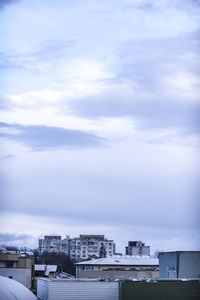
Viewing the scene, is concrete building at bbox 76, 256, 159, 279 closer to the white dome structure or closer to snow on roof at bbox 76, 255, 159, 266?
snow on roof at bbox 76, 255, 159, 266

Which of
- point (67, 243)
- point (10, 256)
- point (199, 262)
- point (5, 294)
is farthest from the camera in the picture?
point (67, 243)

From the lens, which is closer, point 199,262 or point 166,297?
point 166,297

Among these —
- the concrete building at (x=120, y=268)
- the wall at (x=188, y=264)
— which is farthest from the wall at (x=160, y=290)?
the concrete building at (x=120, y=268)

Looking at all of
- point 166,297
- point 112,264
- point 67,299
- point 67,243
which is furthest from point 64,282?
point 67,243

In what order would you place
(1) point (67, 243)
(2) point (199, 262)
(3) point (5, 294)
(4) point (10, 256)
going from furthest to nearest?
1. (1) point (67, 243)
2. (4) point (10, 256)
3. (2) point (199, 262)
4. (3) point (5, 294)

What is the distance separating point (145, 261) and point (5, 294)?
2258 cm

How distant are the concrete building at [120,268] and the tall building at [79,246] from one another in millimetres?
55001

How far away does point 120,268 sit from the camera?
3369 cm

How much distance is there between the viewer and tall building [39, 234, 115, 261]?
93.8 metres

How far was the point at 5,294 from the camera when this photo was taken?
14742 millimetres

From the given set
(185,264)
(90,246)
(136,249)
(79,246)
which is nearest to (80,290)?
(185,264)

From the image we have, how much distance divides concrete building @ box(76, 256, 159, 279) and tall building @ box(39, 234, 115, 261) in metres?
55.0

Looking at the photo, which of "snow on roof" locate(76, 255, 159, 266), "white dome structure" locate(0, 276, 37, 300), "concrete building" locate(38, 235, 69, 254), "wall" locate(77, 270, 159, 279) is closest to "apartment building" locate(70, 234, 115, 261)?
"concrete building" locate(38, 235, 69, 254)

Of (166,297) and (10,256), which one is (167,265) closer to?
(166,297)
